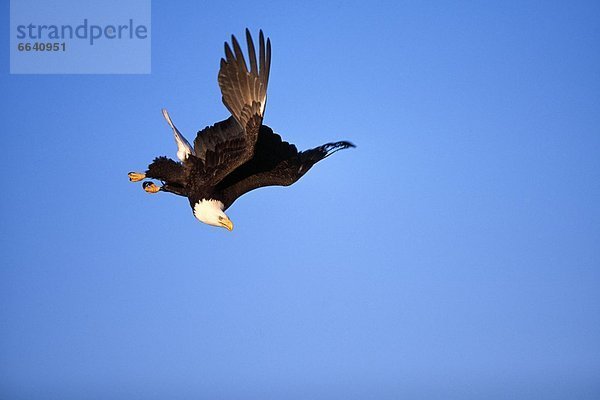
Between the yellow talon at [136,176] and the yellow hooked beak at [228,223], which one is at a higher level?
the yellow talon at [136,176]

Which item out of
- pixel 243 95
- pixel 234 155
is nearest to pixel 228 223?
pixel 234 155

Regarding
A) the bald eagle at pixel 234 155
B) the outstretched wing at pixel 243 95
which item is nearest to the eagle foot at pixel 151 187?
the bald eagle at pixel 234 155

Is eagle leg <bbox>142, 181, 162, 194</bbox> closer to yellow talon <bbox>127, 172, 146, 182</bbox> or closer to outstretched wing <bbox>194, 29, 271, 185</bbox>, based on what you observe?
yellow talon <bbox>127, 172, 146, 182</bbox>

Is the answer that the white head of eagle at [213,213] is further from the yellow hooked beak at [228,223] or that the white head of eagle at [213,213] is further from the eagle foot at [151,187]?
the eagle foot at [151,187]

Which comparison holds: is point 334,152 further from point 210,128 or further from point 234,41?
point 234,41

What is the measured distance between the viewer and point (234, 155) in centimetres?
1453

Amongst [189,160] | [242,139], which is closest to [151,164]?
[189,160]

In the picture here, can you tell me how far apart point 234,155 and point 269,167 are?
6.35ft

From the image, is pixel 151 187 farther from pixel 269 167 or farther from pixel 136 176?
pixel 269 167

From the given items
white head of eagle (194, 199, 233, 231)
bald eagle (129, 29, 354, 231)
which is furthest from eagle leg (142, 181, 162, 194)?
white head of eagle (194, 199, 233, 231)

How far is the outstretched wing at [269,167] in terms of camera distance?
16.0m

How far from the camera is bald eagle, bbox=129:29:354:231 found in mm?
13906

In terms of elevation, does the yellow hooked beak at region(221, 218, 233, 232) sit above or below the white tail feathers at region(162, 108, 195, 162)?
below

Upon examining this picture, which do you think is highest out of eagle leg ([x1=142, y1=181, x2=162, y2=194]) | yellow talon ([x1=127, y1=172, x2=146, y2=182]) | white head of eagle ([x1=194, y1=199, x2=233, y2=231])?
yellow talon ([x1=127, y1=172, x2=146, y2=182])
